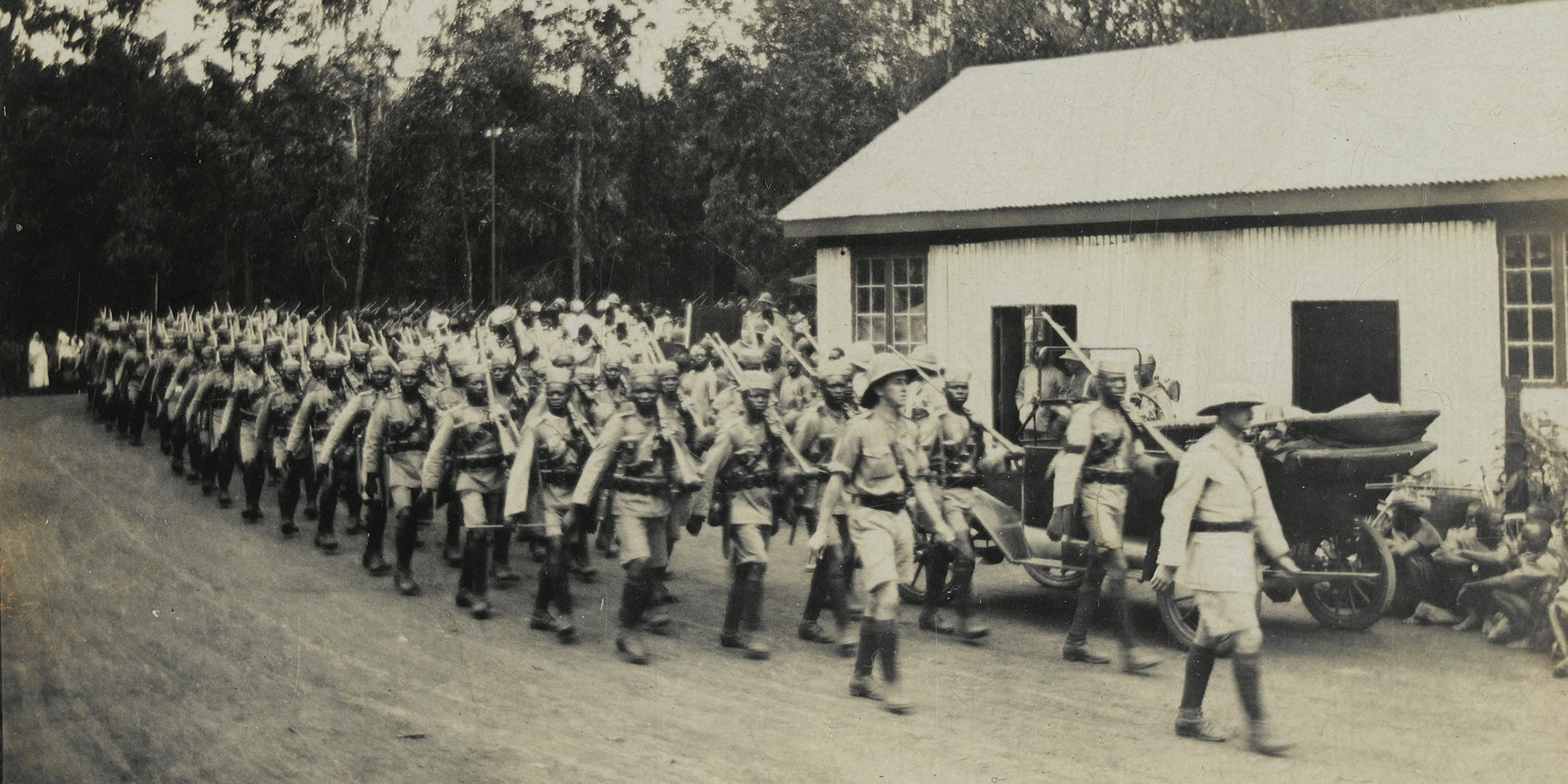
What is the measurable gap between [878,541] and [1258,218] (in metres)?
8.59

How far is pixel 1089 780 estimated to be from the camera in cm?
634

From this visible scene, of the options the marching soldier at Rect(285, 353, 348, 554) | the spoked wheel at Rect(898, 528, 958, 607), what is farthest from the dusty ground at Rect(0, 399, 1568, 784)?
the marching soldier at Rect(285, 353, 348, 554)

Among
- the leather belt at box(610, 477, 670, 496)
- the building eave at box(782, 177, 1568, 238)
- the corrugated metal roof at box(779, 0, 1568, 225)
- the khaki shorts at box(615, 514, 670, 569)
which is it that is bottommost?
the khaki shorts at box(615, 514, 670, 569)

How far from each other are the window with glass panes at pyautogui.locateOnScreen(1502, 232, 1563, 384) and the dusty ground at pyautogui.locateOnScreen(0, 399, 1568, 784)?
4781 mm

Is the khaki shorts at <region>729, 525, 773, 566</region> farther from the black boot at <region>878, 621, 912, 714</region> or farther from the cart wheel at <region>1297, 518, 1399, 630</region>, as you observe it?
the cart wheel at <region>1297, 518, 1399, 630</region>

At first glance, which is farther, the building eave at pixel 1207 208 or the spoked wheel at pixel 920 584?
the building eave at pixel 1207 208

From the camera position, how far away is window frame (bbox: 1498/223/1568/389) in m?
12.7

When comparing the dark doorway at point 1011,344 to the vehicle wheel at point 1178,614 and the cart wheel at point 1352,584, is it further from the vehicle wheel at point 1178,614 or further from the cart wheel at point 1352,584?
the vehicle wheel at point 1178,614

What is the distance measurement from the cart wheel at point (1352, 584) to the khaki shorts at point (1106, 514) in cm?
169

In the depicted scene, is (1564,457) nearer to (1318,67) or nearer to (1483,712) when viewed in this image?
(1483,712)

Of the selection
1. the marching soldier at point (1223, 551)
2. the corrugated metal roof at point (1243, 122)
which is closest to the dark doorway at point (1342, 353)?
the corrugated metal roof at point (1243, 122)

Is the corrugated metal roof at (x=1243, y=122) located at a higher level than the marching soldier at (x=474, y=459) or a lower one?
higher

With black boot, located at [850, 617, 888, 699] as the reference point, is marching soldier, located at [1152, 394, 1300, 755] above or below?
above

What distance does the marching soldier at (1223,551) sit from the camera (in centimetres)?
672
